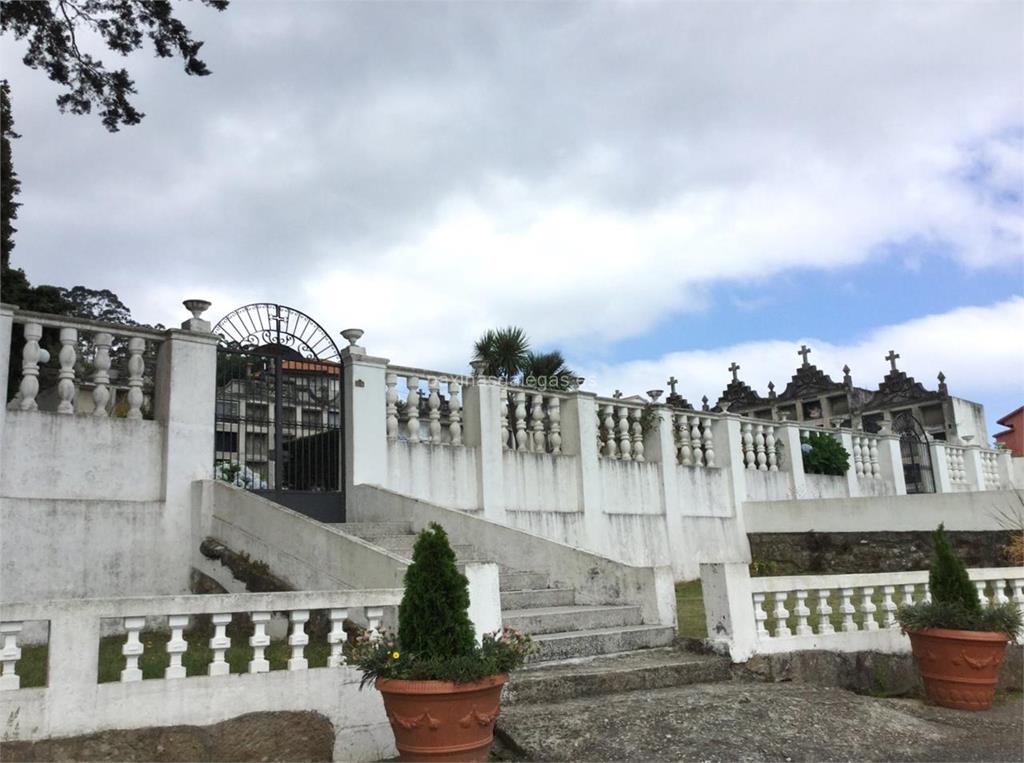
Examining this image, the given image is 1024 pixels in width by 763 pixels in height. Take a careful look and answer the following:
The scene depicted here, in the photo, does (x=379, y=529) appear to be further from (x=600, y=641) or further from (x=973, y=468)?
(x=973, y=468)

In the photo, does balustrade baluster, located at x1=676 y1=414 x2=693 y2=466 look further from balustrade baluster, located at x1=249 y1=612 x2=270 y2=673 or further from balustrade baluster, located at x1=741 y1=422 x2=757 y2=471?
balustrade baluster, located at x1=249 y1=612 x2=270 y2=673

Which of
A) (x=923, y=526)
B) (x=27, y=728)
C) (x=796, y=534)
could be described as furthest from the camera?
(x=796, y=534)

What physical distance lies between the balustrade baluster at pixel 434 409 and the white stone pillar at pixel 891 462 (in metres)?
11.5

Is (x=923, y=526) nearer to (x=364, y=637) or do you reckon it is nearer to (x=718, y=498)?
(x=718, y=498)

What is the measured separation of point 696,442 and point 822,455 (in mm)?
3772

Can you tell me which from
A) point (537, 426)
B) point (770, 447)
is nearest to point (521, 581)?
point (537, 426)

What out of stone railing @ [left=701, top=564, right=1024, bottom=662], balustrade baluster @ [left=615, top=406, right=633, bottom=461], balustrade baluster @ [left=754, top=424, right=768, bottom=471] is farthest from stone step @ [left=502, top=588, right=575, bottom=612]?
balustrade baluster @ [left=754, top=424, right=768, bottom=471]

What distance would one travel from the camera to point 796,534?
563 inches

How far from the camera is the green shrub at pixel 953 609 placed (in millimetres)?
6543

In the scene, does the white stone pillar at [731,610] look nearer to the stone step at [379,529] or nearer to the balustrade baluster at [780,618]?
the balustrade baluster at [780,618]

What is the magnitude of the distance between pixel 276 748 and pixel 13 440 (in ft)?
15.7

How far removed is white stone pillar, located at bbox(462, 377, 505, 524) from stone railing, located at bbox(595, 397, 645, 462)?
215 cm

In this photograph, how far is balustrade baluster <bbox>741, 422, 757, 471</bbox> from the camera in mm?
15422

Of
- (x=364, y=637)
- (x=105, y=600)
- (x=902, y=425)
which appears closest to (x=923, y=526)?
(x=902, y=425)
